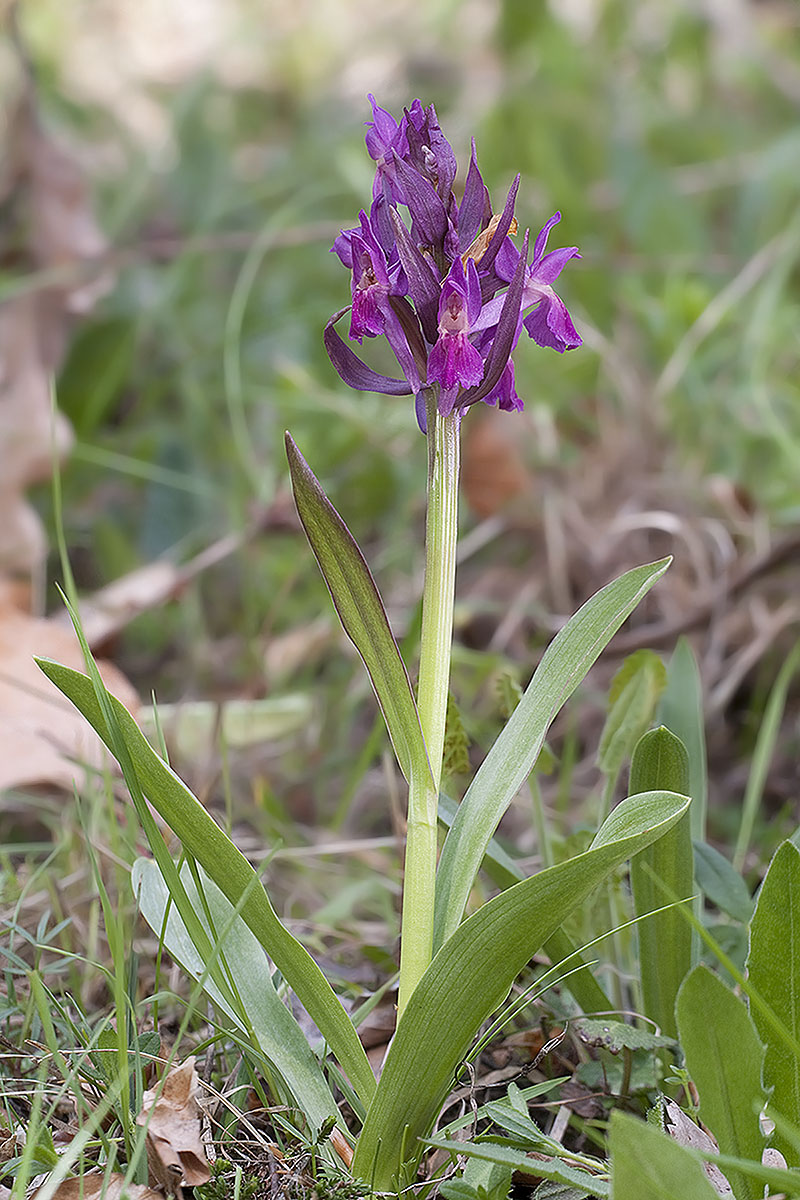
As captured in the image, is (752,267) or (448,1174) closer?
(448,1174)

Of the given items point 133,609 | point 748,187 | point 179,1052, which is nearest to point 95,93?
point 748,187

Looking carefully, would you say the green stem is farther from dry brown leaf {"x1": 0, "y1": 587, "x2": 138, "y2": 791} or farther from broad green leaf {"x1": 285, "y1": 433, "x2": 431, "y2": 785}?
dry brown leaf {"x1": 0, "y1": 587, "x2": 138, "y2": 791}

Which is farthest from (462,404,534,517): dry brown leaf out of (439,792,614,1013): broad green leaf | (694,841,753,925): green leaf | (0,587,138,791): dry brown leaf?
(439,792,614,1013): broad green leaf

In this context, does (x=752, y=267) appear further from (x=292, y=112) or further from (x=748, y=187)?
(x=292, y=112)

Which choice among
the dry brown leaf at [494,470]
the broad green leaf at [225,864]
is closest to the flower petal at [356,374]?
the broad green leaf at [225,864]

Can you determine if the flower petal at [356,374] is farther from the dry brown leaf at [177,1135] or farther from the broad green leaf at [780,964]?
the dry brown leaf at [177,1135]

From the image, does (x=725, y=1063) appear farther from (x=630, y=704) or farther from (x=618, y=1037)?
(x=630, y=704)

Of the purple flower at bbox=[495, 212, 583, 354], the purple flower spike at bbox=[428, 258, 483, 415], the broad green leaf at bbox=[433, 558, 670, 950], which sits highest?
the purple flower at bbox=[495, 212, 583, 354]
